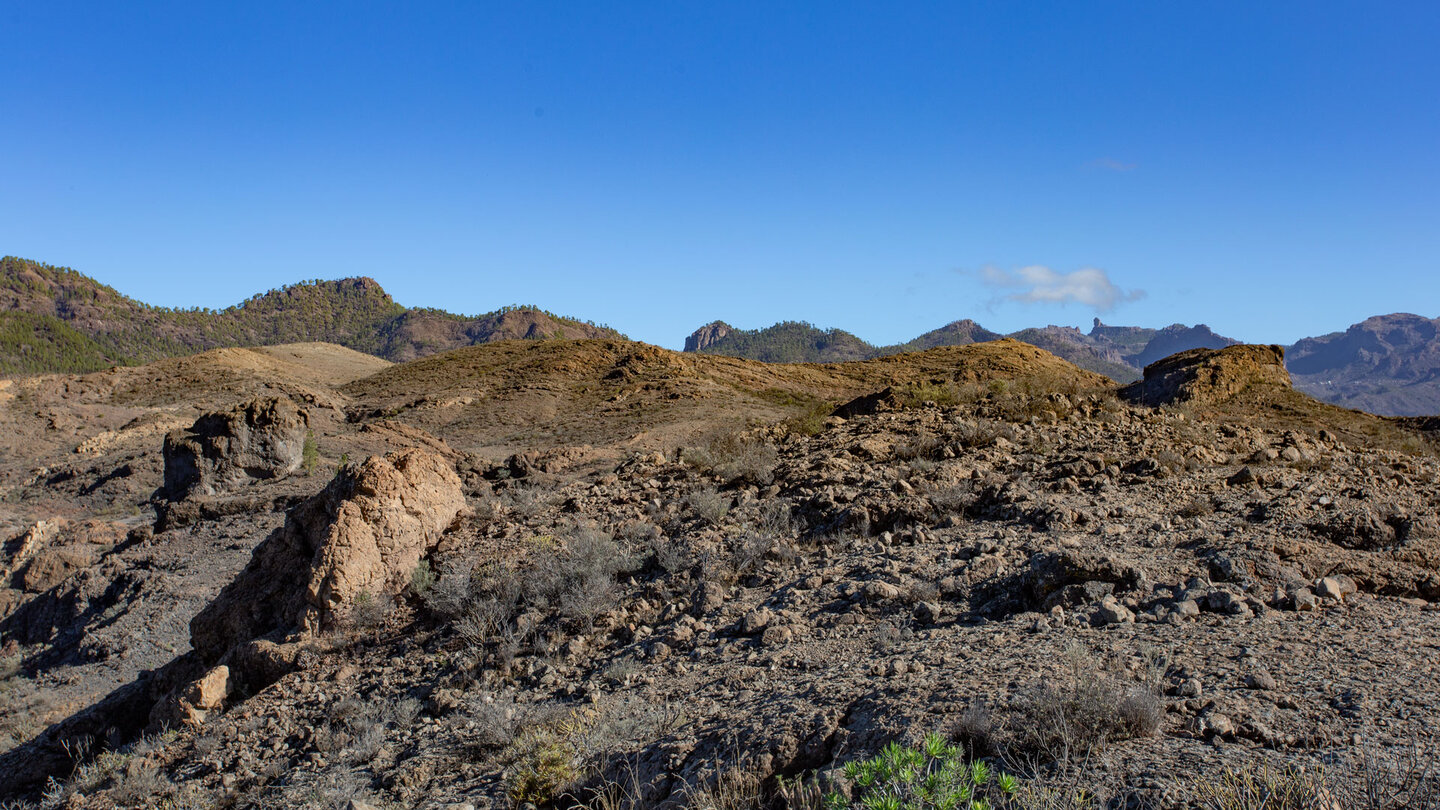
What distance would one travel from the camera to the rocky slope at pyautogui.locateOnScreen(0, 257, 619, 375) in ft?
190

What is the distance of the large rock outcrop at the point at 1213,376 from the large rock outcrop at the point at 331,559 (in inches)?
422

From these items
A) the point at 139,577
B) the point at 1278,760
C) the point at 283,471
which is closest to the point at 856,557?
the point at 1278,760

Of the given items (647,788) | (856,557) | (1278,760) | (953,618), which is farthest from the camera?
(856,557)

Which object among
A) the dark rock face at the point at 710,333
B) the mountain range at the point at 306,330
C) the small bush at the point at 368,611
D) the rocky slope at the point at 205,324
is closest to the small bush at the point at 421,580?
the small bush at the point at 368,611

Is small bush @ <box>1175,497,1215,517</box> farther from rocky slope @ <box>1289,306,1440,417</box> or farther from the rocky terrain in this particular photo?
rocky slope @ <box>1289,306,1440,417</box>

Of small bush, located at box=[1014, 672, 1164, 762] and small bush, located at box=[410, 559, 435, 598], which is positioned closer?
small bush, located at box=[1014, 672, 1164, 762]

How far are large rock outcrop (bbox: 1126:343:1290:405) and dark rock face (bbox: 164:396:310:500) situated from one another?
608 inches

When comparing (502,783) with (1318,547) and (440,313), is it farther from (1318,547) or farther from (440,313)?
(440,313)

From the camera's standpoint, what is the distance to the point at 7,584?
1094 cm

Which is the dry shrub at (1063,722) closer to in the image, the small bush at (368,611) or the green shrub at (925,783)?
the green shrub at (925,783)

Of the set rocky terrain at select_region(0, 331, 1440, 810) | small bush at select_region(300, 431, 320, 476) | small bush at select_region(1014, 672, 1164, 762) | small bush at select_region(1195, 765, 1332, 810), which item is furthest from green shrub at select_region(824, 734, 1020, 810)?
small bush at select_region(300, 431, 320, 476)

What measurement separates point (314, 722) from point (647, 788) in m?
2.70

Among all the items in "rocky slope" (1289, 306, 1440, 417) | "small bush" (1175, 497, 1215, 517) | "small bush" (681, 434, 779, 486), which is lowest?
"small bush" (1175, 497, 1215, 517)

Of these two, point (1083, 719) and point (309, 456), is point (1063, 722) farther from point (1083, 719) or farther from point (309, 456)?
point (309, 456)
